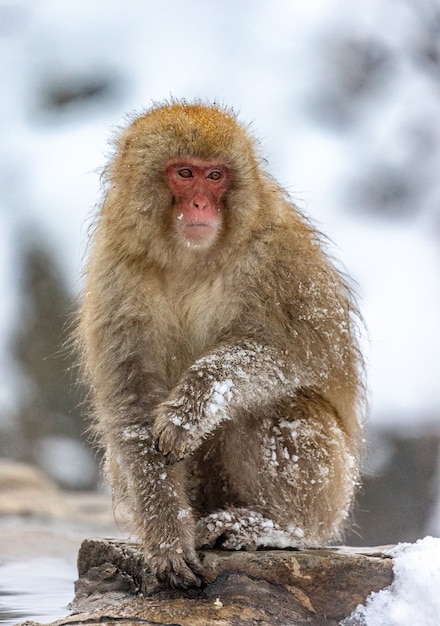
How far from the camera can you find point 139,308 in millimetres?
3918

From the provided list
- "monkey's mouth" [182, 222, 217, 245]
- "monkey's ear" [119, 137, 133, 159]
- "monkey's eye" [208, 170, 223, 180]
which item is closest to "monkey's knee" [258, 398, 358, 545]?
"monkey's mouth" [182, 222, 217, 245]

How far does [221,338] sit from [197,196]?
0.59m

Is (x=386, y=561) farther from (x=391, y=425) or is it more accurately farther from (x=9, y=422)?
(x=9, y=422)

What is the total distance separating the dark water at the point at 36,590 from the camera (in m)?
4.07

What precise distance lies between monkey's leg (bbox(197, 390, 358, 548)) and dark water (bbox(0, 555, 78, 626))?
841 millimetres

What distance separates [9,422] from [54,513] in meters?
2.00

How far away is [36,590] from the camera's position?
495cm

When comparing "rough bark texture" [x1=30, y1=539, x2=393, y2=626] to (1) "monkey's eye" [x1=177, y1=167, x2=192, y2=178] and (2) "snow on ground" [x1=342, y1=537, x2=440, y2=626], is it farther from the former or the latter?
(1) "monkey's eye" [x1=177, y1=167, x2=192, y2=178]

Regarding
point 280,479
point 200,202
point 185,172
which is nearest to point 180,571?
point 280,479

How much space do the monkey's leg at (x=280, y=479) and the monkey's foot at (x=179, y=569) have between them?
0.85 ft

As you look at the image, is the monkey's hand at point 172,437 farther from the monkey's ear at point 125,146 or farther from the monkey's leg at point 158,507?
the monkey's ear at point 125,146

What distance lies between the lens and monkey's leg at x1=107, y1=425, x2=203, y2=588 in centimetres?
344

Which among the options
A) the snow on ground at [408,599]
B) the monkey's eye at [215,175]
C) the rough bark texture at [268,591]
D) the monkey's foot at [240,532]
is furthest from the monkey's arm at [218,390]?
the snow on ground at [408,599]

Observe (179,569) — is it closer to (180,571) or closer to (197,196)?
(180,571)
